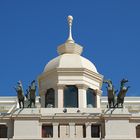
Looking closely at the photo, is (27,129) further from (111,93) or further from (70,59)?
(70,59)

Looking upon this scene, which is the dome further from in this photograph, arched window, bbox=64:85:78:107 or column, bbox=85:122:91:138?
column, bbox=85:122:91:138

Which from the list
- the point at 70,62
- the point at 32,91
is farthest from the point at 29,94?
the point at 70,62

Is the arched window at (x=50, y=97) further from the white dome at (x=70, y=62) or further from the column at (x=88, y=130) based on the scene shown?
the column at (x=88, y=130)

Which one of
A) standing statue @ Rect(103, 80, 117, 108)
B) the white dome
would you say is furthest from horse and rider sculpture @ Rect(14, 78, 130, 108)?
the white dome

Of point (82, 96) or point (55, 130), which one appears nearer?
point (55, 130)

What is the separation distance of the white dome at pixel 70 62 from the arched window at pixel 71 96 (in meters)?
2.83

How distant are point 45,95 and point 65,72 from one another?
3911 mm

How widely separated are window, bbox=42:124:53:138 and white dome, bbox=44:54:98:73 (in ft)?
38.3

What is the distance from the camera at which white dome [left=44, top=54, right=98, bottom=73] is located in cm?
9738

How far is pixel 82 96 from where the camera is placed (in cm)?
9544

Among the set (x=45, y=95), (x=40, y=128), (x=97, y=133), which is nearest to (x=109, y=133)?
(x=97, y=133)

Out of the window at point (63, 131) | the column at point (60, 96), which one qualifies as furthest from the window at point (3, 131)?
the column at point (60, 96)

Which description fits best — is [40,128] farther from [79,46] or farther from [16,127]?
[79,46]

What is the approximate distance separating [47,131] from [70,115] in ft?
10.2
